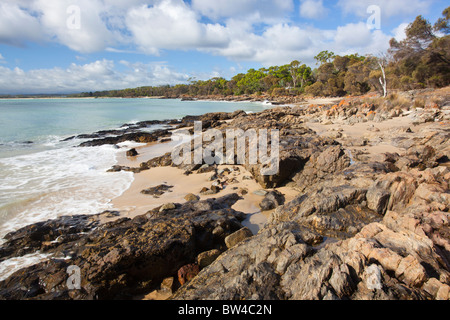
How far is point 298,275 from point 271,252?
1.71 feet

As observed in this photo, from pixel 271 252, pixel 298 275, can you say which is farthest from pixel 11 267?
pixel 298 275

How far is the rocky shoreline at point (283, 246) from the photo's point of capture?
2.54 metres

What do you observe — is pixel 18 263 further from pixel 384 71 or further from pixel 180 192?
pixel 384 71

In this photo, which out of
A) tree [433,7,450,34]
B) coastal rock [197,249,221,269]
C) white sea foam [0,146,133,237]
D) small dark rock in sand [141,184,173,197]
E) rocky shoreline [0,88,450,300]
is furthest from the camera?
tree [433,7,450,34]

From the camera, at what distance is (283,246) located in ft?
10.7

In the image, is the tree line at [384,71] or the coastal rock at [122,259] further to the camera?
the tree line at [384,71]

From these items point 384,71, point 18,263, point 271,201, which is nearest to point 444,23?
point 384,71

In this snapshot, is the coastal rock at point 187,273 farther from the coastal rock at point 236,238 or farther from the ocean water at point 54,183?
the ocean water at point 54,183

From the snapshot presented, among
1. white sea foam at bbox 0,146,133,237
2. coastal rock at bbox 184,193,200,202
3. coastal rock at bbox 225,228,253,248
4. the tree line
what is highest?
the tree line

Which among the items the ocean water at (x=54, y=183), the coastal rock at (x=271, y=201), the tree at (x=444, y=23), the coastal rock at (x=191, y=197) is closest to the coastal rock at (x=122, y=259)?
the coastal rock at (x=271, y=201)

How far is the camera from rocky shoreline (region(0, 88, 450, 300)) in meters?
2.54

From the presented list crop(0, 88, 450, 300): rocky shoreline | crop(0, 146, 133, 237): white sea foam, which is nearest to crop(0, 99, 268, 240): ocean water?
crop(0, 146, 133, 237): white sea foam

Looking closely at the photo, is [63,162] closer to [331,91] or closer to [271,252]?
[271,252]

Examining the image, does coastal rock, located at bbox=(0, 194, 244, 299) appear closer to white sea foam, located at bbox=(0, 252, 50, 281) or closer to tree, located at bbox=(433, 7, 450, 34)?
white sea foam, located at bbox=(0, 252, 50, 281)
